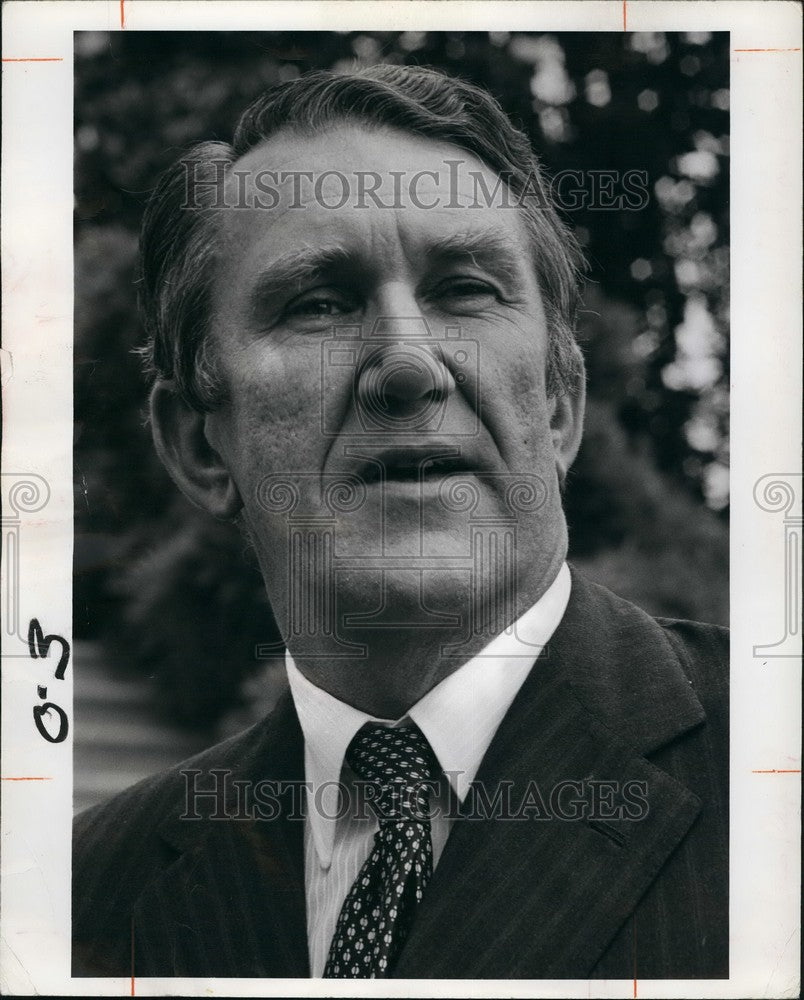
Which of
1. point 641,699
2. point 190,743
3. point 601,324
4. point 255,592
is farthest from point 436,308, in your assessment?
point 190,743

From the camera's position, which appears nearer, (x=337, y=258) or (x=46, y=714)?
(x=337, y=258)

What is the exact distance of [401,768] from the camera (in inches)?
113

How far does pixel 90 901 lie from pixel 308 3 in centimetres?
249

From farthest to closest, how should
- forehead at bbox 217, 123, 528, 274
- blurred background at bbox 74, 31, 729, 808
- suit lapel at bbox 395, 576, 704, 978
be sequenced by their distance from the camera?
blurred background at bbox 74, 31, 729, 808 → forehead at bbox 217, 123, 528, 274 → suit lapel at bbox 395, 576, 704, 978

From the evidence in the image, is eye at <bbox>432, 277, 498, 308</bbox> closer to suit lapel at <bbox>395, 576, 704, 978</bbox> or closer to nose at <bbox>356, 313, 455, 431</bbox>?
nose at <bbox>356, 313, 455, 431</bbox>

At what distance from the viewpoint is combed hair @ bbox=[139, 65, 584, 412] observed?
2971 millimetres

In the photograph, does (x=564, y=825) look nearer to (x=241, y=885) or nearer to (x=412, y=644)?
(x=412, y=644)

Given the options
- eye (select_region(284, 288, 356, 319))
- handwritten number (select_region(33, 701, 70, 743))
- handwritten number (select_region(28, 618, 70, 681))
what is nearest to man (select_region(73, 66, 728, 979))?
eye (select_region(284, 288, 356, 319))

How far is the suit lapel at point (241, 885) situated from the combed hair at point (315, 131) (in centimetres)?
96

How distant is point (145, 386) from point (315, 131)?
0.82 m

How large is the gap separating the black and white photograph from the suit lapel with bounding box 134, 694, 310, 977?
0.01 meters

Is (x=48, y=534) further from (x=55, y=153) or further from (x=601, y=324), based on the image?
(x=601, y=324)
